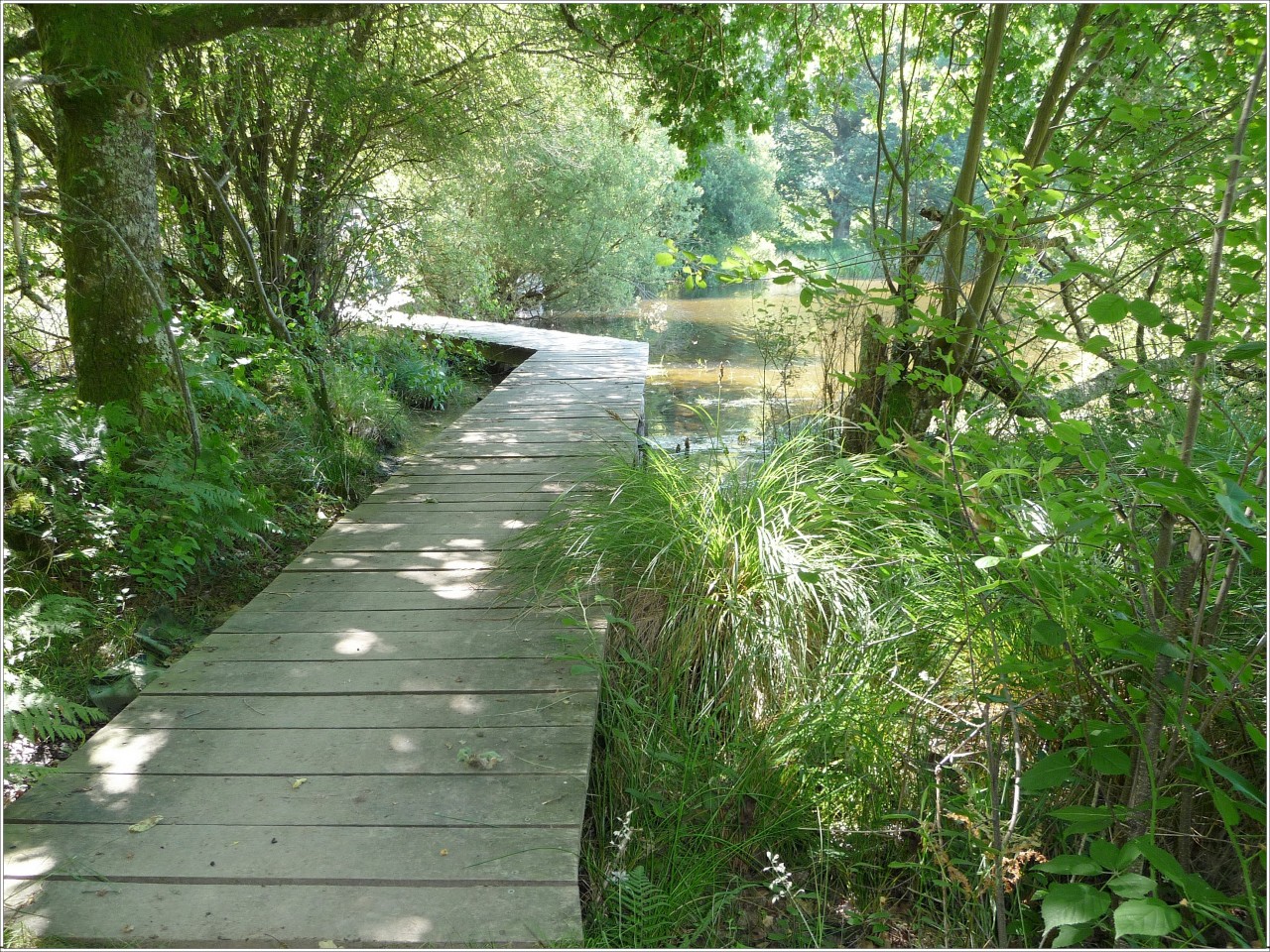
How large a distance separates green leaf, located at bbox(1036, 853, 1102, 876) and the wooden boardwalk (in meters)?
0.98

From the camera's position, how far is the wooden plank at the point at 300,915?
1680mm

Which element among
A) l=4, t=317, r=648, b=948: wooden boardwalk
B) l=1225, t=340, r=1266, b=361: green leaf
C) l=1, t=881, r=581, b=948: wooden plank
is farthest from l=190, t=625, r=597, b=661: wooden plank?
l=1225, t=340, r=1266, b=361: green leaf

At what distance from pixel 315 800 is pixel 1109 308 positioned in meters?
2.08

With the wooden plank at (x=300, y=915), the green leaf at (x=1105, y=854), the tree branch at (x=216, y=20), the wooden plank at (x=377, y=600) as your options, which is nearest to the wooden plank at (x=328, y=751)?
the wooden plank at (x=300, y=915)

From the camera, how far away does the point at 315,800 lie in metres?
2.10

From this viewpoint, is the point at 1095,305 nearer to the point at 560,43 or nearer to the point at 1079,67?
the point at 1079,67

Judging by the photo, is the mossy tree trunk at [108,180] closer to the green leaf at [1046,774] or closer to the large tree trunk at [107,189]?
the large tree trunk at [107,189]

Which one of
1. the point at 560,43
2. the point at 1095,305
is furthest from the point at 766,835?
the point at 560,43

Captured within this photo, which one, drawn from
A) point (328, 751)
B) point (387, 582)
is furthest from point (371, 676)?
point (387, 582)

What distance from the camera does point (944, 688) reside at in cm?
261

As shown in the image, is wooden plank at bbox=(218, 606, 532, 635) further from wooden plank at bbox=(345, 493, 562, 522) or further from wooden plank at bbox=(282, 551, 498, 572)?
wooden plank at bbox=(345, 493, 562, 522)

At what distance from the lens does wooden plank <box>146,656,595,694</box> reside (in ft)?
8.59

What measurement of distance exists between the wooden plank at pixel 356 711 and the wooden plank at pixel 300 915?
25.2 inches

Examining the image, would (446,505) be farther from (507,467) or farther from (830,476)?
(830,476)
